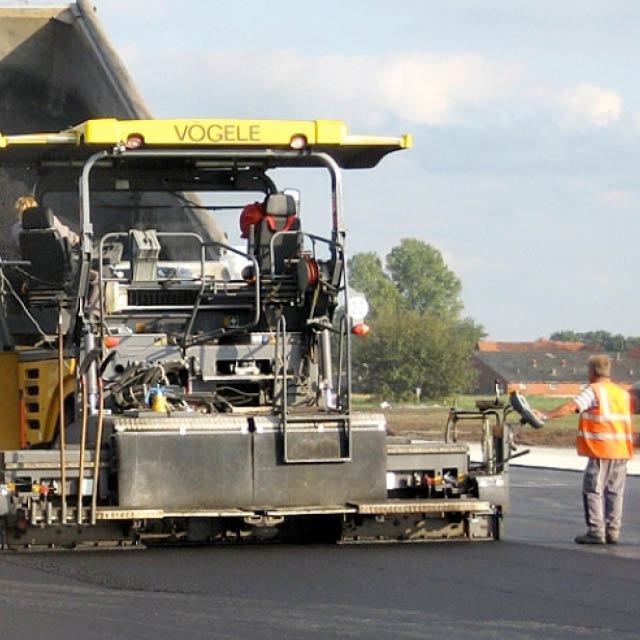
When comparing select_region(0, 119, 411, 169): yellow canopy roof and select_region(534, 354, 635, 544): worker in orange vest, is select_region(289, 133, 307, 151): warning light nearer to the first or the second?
select_region(0, 119, 411, 169): yellow canopy roof

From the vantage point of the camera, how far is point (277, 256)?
10.1 meters

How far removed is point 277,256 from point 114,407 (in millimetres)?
1400

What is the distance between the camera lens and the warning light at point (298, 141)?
395 inches

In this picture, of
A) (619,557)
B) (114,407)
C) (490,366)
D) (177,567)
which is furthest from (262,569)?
(490,366)

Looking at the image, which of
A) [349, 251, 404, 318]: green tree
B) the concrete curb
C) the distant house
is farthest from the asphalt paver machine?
[349, 251, 404, 318]: green tree

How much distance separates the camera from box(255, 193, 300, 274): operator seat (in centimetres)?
1012

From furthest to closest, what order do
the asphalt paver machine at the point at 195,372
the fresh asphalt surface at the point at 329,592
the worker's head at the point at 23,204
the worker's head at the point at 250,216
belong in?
the worker's head at the point at 23,204 → the worker's head at the point at 250,216 → the asphalt paver machine at the point at 195,372 → the fresh asphalt surface at the point at 329,592

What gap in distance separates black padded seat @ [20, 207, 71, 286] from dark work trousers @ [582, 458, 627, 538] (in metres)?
3.60

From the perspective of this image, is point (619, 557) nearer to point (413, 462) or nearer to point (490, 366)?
point (413, 462)

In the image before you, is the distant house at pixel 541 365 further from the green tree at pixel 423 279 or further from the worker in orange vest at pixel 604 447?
the worker in orange vest at pixel 604 447

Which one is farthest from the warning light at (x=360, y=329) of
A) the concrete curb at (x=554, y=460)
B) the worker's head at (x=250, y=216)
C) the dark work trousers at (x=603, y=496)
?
the concrete curb at (x=554, y=460)

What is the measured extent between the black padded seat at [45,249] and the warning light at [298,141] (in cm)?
151

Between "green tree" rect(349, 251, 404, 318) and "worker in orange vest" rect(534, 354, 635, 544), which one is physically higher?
"green tree" rect(349, 251, 404, 318)

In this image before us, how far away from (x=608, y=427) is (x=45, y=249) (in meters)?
3.79
